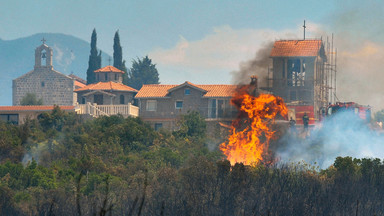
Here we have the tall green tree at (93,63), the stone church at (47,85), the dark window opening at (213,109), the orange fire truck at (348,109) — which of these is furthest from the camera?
the tall green tree at (93,63)

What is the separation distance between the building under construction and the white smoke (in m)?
10.4

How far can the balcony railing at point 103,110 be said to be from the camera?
3634 inches

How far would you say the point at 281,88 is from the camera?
317 ft

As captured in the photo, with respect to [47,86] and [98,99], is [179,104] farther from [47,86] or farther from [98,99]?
[47,86]

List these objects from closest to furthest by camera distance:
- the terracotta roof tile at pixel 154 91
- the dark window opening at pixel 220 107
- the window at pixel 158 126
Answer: the dark window opening at pixel 220 107 < the window at pixel 158 126 < the terracotta roof tile at pixel 154 91

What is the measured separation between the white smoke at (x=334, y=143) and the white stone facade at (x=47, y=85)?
4841 centimetres

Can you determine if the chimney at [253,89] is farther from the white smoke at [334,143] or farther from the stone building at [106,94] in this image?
the stone building at [106,94]

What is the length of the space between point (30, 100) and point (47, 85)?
8.79 meters

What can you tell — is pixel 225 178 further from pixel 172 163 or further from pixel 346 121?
pixel 346 121

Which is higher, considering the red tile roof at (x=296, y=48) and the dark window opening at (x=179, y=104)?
the red tile roof at (x=296, y=48)

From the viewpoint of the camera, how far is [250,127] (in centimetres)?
6359

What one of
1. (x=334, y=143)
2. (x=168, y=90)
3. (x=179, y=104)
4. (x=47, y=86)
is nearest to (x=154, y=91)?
(x=168, y=90)

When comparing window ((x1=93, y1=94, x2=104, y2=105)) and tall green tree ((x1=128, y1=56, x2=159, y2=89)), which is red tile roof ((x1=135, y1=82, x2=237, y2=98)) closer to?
window ((x1=93, y1=94, x2=104, y2=105))

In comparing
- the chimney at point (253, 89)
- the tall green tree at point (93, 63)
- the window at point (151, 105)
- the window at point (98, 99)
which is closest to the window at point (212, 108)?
the window at point (151, 105)
